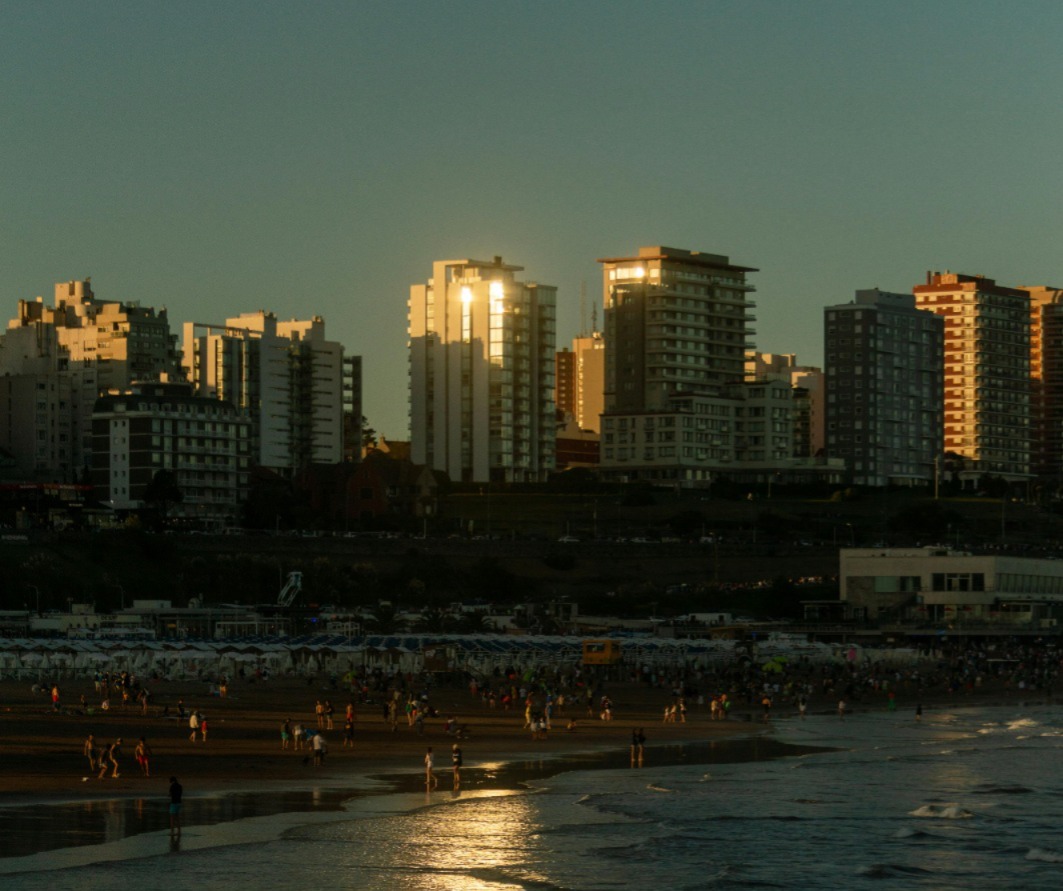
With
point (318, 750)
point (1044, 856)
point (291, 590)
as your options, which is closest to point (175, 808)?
point (318, 750)

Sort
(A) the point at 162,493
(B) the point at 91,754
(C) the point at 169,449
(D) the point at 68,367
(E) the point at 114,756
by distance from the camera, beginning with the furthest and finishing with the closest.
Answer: (D) the point at 68,367 → (C) the point at 169,449 → (A) the point at 162,493 → (B) the point at 91,754 → (E) the point at 114,756

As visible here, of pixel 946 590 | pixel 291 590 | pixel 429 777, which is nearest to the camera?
pixel 429 777

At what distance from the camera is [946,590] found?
121m

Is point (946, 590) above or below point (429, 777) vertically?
above

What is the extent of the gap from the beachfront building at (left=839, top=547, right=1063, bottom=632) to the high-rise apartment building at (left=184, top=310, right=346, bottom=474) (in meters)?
76.2

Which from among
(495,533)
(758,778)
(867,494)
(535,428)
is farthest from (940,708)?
(535,428)

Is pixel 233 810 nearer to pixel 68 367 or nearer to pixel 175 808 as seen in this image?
pixel 175 808

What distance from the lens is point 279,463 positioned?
7515 inches

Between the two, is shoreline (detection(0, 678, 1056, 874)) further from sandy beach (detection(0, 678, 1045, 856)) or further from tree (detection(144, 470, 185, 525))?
tree (detection(144, 470, 185, 525))

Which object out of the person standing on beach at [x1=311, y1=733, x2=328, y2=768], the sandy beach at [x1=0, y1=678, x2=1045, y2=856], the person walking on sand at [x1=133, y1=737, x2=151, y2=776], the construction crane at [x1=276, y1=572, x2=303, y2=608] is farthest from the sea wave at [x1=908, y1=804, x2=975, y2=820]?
the construction crane at [x1=276, y1=572, x2=303, y2=608]

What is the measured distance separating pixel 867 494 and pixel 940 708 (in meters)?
94.3

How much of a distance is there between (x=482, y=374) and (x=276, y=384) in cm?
2124

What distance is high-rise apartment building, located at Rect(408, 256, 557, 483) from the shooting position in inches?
7446

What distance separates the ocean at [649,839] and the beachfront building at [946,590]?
63628mm
